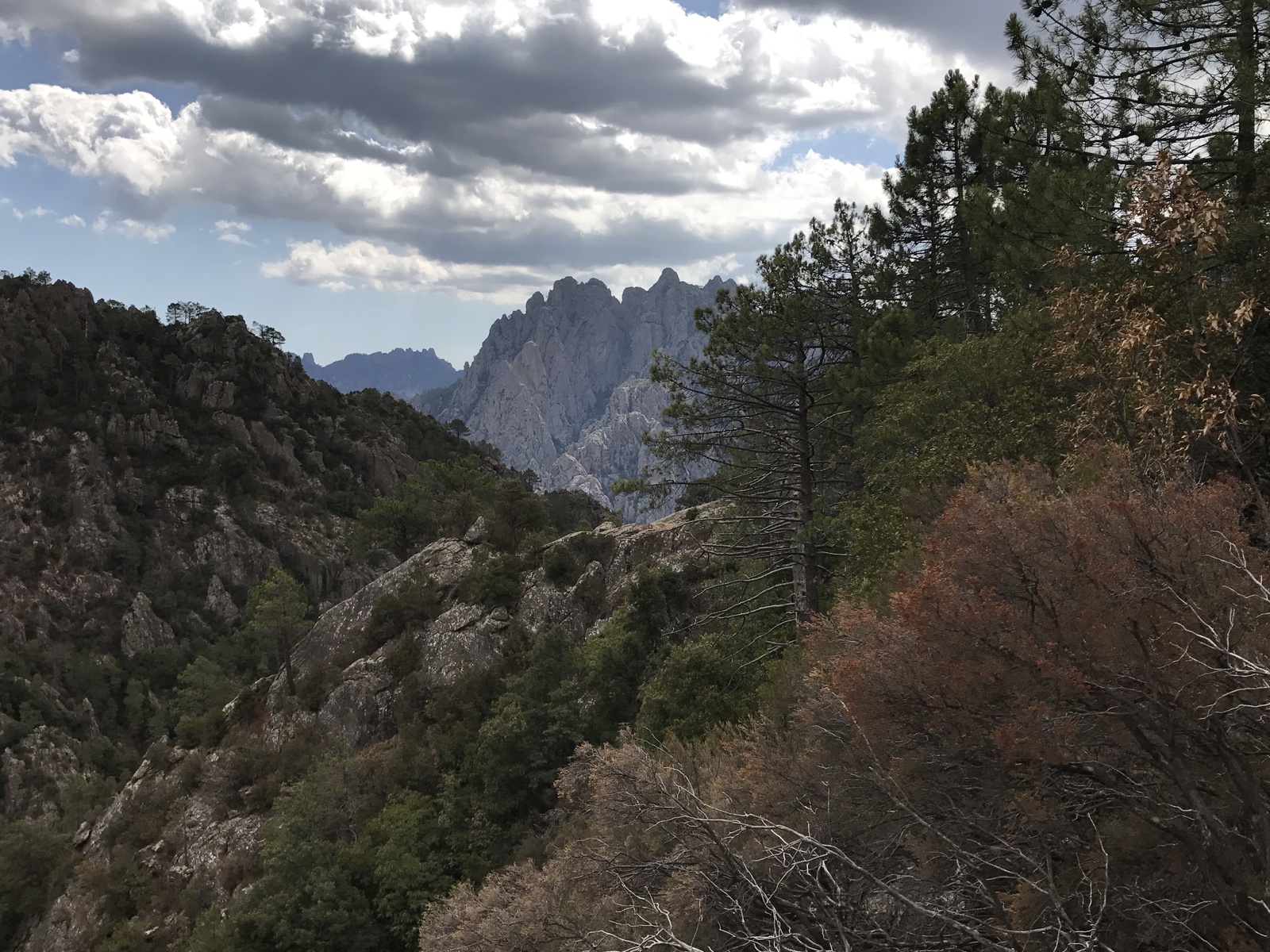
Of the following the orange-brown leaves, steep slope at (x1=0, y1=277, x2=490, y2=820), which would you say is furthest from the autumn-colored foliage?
steep slope at (x1=0, y1=277, x2=490, y2=820)

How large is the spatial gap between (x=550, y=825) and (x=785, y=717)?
41.0 feet

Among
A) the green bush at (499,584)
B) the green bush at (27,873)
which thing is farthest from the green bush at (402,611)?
the green bush at (27,873)

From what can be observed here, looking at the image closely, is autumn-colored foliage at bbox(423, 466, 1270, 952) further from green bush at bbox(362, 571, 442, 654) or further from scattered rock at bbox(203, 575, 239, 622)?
scattered rock at bbox(203, 575, 239, 622)

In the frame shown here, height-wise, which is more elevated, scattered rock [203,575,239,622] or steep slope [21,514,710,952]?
steep slope [21,514,710,952]

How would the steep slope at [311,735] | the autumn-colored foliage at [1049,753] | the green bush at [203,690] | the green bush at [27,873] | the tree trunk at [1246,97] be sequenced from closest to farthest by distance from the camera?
the autumn-colored foliage at [1049,753] → the tree trunk at [1246,97] → the steep slope at [311,735] → the green bush at [27,873] → the green bush at [203,690]

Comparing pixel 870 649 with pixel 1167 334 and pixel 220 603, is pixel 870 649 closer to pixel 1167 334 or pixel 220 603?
pixel 1167 334

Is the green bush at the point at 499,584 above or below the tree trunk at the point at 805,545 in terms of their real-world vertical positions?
below

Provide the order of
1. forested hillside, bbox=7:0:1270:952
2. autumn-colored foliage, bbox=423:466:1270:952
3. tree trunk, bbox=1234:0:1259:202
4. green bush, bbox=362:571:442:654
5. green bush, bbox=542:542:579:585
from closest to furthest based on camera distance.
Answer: autumn-colored foliage, bbox=423:466:1270:952, forested hillside, bbox=7:0:1270:952, tree trunk, bbox=1234:0:1259:202, green bush, bbox=542:542:579:585, green bush, bbox=362:571:442:654

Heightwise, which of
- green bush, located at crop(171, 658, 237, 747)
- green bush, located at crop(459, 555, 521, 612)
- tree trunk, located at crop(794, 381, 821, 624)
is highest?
tree trunk, located at crop(794, 381, 821, 624)

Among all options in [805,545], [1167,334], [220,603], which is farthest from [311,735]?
[220,603]

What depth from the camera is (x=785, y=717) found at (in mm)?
13711

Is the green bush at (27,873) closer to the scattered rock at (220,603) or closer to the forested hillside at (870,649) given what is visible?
the forested hillside at (870,649)

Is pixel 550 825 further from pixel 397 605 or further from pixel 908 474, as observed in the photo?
pixel 397 605

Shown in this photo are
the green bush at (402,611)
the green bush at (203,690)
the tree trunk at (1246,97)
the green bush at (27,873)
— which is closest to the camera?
the tree trunk at (1246,97)
